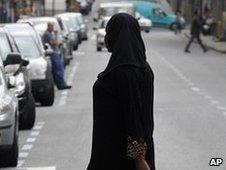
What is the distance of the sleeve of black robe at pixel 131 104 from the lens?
5.20 metres

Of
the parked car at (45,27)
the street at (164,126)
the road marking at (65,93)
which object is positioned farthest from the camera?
the parked car at (45,27)

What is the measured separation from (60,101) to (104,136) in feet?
49.4

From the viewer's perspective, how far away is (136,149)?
16.9ft

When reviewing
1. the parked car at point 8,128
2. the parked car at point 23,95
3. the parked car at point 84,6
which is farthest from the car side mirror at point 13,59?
the parked car at point 84,6

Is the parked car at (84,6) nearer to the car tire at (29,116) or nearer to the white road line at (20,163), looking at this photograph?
the car tire at (29,116)

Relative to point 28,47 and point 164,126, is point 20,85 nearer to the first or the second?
point 164,126

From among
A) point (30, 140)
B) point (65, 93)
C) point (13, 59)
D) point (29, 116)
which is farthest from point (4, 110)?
point (65, 93)

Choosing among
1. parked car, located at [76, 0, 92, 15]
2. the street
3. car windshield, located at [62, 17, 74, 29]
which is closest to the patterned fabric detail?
the street

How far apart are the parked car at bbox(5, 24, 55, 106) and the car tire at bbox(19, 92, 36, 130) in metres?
3.36

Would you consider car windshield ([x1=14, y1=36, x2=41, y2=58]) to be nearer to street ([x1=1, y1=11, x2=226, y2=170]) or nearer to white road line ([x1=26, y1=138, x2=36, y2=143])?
street ([x1=1, y1=11, x2=226, y2=170])

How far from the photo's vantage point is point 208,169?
1052 cm

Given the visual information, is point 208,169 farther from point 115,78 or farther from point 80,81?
point 80,81

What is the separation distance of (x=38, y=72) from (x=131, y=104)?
43.6ft

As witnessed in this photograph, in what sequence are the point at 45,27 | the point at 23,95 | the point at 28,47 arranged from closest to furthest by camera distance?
the point at 23,95 < the point at 28,47 < the point at 45,27
